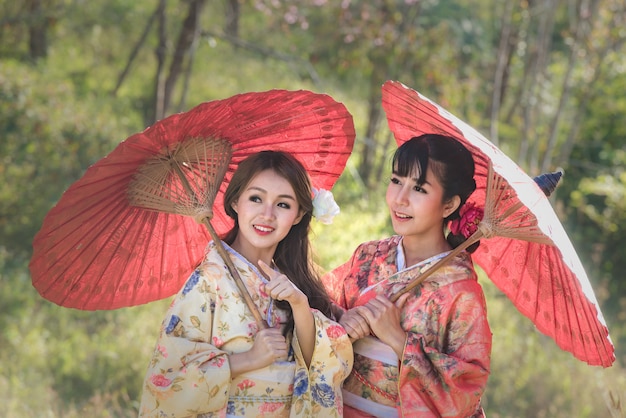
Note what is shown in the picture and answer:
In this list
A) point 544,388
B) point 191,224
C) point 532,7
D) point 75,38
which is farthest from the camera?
point 75,38

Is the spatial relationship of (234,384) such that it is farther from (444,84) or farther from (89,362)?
(444,84)

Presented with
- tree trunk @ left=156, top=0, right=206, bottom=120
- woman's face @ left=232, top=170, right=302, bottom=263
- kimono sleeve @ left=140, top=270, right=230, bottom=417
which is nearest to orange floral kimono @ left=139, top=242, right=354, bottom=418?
kimono sleeve @ left=140, top=270, right=230, bottom=417

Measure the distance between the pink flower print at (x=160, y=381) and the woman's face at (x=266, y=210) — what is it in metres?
0.55

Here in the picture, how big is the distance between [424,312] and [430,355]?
0.16m

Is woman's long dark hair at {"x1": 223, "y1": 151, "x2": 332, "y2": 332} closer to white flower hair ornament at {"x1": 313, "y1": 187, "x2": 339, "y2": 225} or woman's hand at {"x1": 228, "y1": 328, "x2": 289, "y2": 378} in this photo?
white flower hair ornament at {"x1": 313, "y1": 187, "x2": 339, "y2": 225}

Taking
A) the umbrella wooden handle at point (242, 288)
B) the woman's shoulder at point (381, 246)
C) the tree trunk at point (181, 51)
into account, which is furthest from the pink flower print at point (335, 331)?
the tree trunk at point (181, 51)

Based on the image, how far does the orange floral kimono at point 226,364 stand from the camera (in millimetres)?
2541

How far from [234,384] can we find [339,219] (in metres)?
5.84

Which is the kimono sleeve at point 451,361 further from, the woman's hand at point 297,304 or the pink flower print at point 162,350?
the pink flower print at point 162,350

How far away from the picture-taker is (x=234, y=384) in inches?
104

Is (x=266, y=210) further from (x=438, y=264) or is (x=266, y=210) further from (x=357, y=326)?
(x=438, y=264)

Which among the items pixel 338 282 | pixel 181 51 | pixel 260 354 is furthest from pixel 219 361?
pixel 181 51

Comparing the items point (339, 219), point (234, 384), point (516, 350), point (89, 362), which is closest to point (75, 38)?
point (339, 219)

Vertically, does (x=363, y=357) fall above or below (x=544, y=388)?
above
